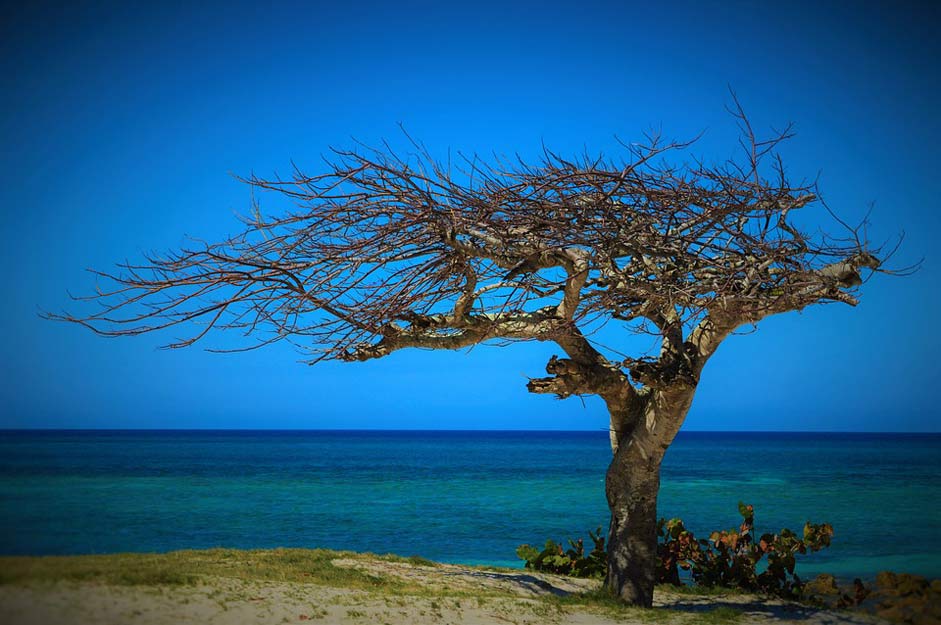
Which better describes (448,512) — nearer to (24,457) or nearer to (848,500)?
(848,500)

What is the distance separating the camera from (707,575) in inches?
406

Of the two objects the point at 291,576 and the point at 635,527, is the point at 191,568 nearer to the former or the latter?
the point at 291,576

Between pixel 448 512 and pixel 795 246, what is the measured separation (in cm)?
2211

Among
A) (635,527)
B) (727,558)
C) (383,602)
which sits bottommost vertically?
(727,558)

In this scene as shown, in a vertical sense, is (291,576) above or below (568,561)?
above

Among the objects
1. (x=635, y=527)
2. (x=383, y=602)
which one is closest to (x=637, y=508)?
(x=635, y=527)

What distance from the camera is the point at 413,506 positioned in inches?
1199

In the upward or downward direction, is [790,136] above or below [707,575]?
above

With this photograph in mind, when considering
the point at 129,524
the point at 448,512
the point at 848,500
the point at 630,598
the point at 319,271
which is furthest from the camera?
the point at 848,500

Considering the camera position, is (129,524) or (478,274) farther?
(129,524)

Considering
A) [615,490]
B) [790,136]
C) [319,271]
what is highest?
[790,136]

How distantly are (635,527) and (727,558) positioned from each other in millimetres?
2525

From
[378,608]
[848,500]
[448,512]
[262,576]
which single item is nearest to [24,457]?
[262,576]

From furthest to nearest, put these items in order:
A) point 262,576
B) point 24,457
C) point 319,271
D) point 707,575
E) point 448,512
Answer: point 448,512 → point 707,575 → point 262,576 → point 319,271 → point 24,457
